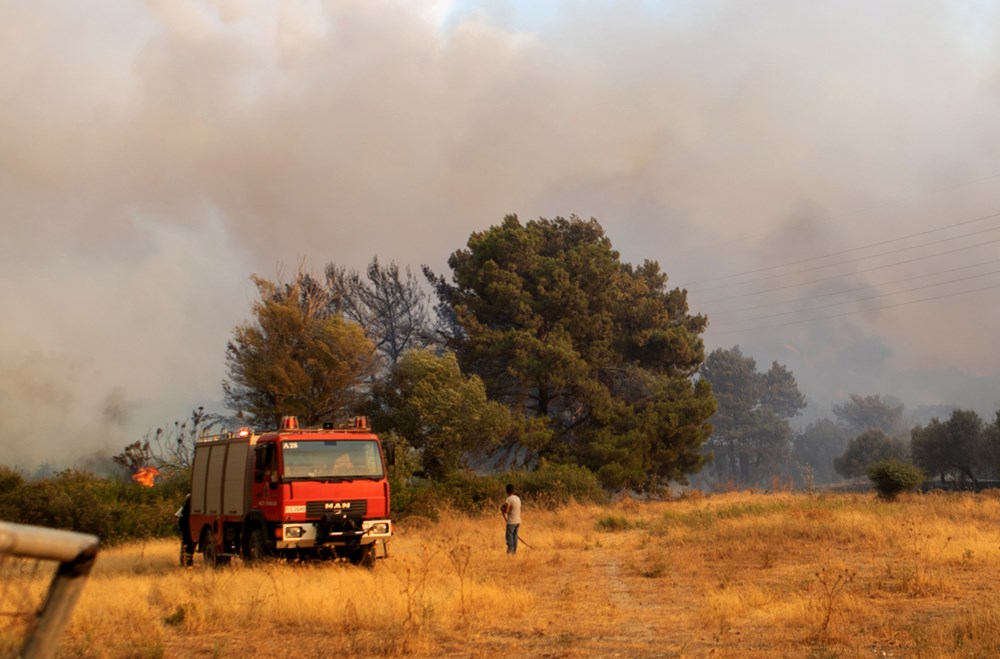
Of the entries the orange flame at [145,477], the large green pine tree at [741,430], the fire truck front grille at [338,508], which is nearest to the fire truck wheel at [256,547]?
the fire truck front grille at [338,508]

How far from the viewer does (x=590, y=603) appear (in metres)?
13.7

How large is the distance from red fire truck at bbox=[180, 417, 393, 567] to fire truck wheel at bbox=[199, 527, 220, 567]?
5 cm

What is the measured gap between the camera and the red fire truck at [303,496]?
55.2 ft

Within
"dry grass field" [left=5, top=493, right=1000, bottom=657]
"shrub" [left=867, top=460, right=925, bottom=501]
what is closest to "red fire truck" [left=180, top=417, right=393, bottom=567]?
"dry grass field" [left=5, top=493, right=1000, bottom=657]

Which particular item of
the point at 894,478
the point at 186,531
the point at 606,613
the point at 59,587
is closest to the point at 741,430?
the point at 894,478

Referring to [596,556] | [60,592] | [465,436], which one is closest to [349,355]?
[465,436]

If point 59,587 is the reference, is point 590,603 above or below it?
below

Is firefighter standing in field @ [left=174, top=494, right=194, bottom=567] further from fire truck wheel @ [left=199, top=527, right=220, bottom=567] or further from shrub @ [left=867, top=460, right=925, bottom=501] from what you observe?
shrub @ [left=867, top=460, right=925, bottom=501]

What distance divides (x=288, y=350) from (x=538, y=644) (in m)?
33.0

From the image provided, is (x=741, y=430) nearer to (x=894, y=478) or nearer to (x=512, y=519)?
(x=894, y=478)

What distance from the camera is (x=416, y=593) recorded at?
13.2 metres

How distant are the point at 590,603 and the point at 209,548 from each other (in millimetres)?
10330

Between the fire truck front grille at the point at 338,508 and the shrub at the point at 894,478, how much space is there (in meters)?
27.9

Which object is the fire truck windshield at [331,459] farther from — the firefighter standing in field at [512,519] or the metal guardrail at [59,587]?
the metal guardrail at [59,587]
